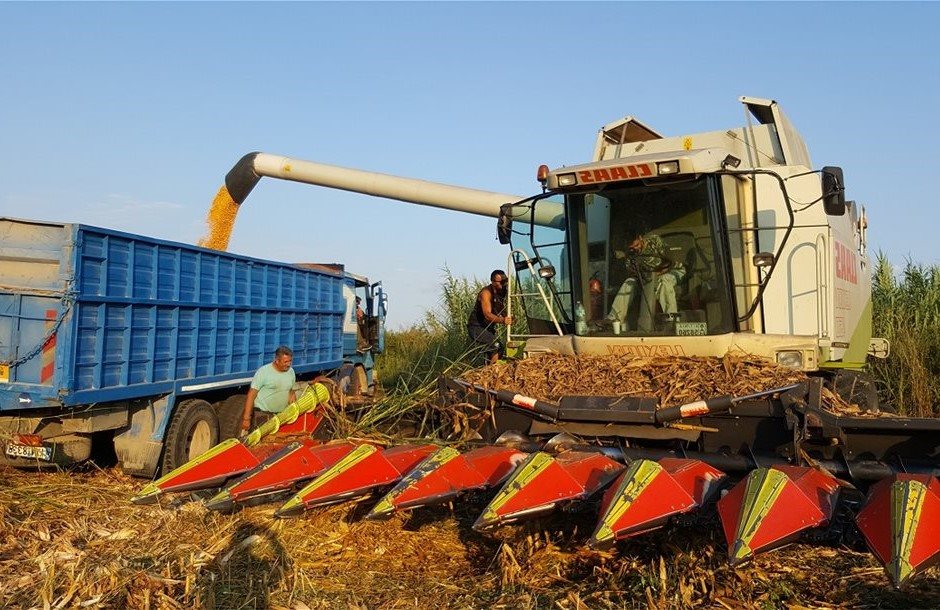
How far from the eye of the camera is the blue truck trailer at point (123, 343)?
632cm

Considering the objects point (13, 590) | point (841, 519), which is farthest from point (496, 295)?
point (13, 590)

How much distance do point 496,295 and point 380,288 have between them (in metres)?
5.95

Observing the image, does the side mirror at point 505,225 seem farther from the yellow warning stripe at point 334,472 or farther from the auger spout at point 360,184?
the auger spout at point 360,184

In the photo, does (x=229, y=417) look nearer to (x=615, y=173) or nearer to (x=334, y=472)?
(x=334, y=472)

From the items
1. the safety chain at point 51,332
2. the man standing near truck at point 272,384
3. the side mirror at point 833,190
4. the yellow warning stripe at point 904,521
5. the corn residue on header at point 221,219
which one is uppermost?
the corn residue on header at point 221,219

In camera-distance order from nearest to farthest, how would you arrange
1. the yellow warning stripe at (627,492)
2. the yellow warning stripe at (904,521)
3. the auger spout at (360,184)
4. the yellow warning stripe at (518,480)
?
the yellow warning stripe at (904,521) → the yellow warning stripe at (627,492) → the yellow warning stripe at (518,480) → the auger spout at (360,184)

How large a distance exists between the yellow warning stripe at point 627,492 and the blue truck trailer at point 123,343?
10.2 ft

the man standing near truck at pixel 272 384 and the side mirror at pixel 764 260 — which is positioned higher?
the side mirror at pixel 764 260

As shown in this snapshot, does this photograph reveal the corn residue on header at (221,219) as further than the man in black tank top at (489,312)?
Yes

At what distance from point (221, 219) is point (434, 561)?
7.89m

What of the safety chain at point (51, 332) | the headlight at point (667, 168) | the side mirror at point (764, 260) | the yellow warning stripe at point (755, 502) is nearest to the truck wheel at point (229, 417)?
the safety chain at point (51, 332)

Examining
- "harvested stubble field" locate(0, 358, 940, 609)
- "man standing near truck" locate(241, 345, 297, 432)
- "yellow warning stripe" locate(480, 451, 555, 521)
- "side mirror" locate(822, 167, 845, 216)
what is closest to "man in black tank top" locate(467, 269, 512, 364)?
"man standing near truck" locate(241, 345, 297, 432)

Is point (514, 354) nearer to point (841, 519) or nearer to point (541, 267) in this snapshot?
point (541, 267)

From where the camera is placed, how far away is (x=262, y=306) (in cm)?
959
